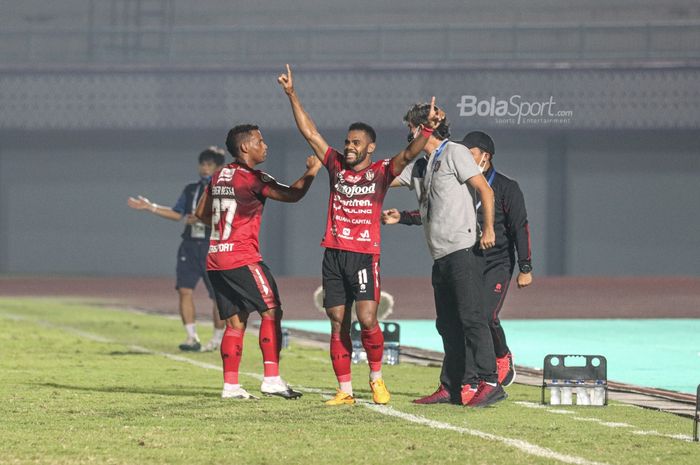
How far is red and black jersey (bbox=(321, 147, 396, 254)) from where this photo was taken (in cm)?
962

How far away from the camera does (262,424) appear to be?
28.2 ft

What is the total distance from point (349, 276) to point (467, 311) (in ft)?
2.84

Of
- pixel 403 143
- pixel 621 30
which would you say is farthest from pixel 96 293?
pixel 621 30

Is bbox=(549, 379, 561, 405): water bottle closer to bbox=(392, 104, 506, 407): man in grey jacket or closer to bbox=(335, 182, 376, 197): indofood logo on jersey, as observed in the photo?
bbox=(392, 104, 506, 407): man in grey jacket

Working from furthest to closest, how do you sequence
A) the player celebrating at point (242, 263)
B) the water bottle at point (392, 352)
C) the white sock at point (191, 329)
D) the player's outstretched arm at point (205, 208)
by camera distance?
the white sock at point (191, 329), the water bottle at point (392, 352), the player's outstretched arm at point (205, 208), the player celebrating at point (242, 263)

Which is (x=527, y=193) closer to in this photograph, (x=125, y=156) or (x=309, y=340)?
(x=125, y=156)

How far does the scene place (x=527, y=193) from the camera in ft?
136

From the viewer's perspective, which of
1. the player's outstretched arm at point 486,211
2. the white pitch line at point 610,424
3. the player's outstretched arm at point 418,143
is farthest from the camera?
the player's outstretched arm at point 486,211

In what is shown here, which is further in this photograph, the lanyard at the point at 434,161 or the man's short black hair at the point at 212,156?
the man's short black hair at the point at 212,156

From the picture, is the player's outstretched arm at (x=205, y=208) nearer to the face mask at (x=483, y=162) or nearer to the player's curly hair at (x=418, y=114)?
the player's curly hair at (x=418, y=114)

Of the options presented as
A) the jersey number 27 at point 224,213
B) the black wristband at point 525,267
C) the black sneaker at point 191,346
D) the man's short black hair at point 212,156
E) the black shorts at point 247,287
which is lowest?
the black sneaker at point 191,346

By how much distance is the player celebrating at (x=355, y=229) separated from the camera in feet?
31.6

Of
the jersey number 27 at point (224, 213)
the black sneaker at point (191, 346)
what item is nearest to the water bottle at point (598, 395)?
the jersey number 27 at point (224, 213)

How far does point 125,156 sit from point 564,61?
43.1ft
